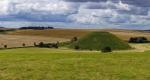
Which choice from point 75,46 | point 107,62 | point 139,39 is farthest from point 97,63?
point 139,39

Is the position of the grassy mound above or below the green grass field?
below

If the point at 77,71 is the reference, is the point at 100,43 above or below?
below

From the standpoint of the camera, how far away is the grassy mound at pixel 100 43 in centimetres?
13388

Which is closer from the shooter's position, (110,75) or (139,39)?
(110,75)

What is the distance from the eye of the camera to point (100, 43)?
13662 centimetres

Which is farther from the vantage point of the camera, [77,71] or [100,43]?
[100,43]

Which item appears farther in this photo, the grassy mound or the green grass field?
the grassy mound

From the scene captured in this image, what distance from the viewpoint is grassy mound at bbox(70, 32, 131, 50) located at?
133875 millimetres

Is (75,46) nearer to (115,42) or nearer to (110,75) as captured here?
(115,42)

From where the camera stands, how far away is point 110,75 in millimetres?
27625

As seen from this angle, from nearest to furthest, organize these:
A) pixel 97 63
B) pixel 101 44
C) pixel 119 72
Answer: pixel 119 72, pixel 97 63, pixel 101 44

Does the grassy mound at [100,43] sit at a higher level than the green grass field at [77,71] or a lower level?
lower

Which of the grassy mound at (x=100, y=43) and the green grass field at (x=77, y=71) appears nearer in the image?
the green grass field at (x=77, y=71)

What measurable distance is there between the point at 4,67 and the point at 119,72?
10.2 m
